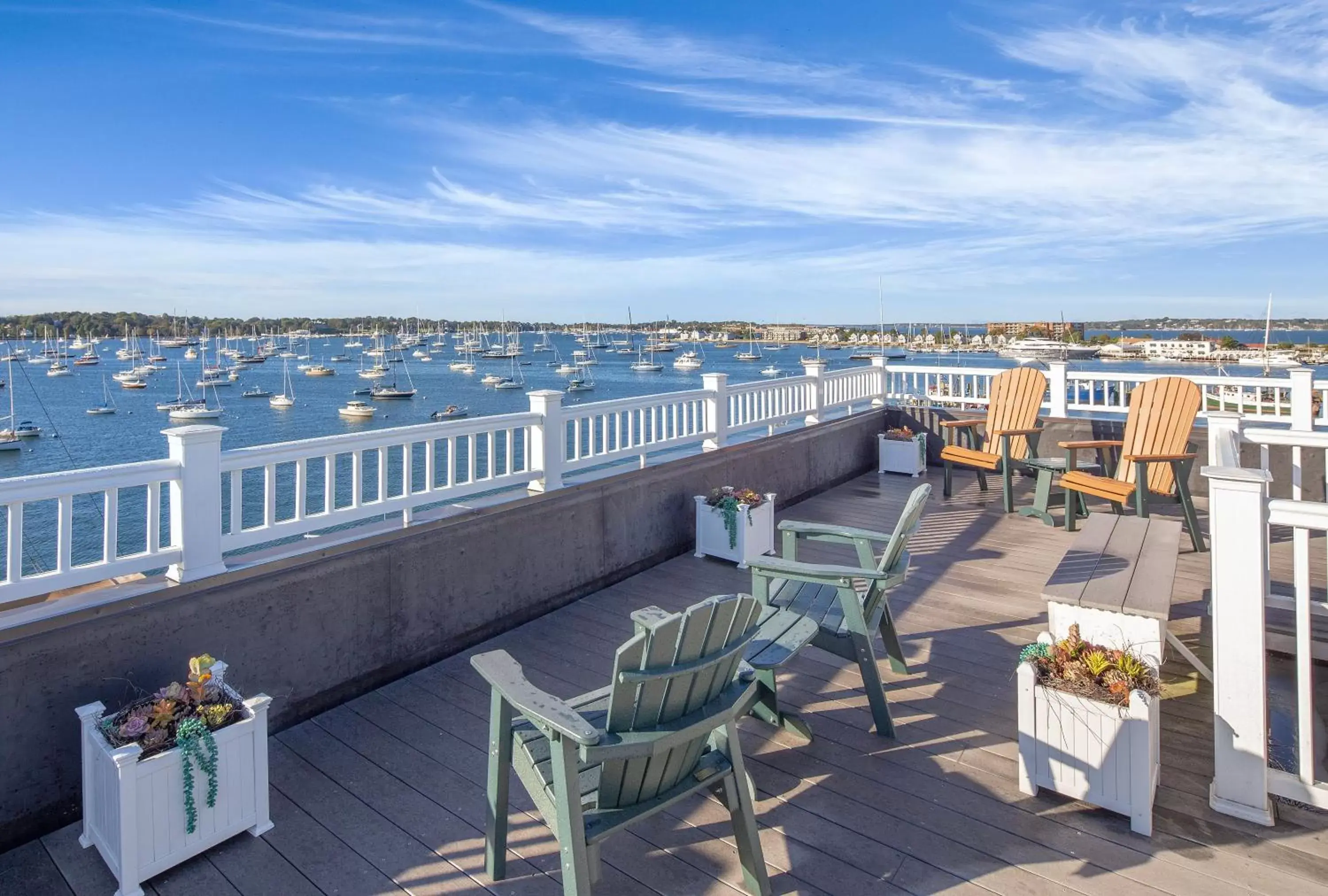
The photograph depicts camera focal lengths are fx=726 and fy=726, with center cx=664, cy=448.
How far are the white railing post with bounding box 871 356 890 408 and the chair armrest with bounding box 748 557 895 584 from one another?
6.05 metres

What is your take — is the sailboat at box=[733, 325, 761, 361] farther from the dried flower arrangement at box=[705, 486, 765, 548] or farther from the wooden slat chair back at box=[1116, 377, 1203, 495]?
the dried flower arrangement at box=[705, 486, 765, 548]

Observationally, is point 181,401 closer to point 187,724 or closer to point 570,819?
point 187,724

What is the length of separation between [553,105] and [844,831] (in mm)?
15282

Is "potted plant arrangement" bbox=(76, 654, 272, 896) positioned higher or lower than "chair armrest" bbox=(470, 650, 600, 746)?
lower

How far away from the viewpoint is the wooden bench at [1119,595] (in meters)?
2.48

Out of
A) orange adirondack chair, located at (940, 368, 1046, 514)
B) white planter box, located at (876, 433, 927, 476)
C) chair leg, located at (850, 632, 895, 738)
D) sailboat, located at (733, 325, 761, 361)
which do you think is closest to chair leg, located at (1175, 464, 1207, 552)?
orange adirondack chair, located at (940, 368, 1046, 514)

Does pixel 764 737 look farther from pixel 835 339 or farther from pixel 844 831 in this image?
pixel 835 339

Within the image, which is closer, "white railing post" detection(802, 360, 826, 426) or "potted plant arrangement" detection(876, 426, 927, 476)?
"white railing post" detection(802, 360, 826, 426)

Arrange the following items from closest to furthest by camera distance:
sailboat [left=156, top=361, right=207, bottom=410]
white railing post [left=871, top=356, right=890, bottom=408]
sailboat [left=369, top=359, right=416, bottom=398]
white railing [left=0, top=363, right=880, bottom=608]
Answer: white railing [left=0, top=363, right=880, bottom=608] → white railing post [left=871, top=356, right=890, bottom=408] → sailboat [left=156, top=361, right=207, bottom=410] → sailboat [left=369, top=359, right=416, bottom=398]

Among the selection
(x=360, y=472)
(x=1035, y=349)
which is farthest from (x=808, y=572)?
(x=1035, y=349)

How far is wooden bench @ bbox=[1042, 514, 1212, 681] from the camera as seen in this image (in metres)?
2.48

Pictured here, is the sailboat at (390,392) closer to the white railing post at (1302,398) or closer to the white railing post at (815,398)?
the white railing post at (815,398)

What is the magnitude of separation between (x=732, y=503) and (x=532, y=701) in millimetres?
3314

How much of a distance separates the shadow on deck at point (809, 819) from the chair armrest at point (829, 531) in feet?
2.04
